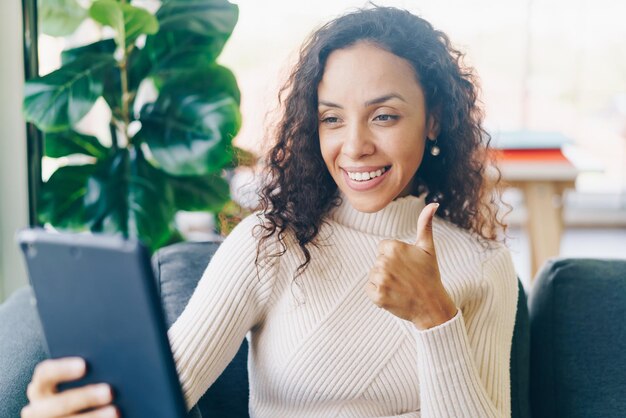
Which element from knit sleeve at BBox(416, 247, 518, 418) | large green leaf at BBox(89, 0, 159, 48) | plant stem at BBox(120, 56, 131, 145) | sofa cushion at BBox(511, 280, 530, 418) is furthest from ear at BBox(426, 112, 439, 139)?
plant stem at BBox(120, 56, 131, 145)

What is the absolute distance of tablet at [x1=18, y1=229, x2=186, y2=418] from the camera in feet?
2.17

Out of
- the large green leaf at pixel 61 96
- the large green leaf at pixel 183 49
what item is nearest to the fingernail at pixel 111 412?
the large green leaf at pixel 61 96

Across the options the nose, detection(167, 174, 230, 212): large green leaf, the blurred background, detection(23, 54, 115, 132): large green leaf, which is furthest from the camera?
the blurred background

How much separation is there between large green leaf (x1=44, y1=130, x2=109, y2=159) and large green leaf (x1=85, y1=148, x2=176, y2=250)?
0.08m

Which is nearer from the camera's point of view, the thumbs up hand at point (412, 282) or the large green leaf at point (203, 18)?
the thumbs up hand at point (412, 282)

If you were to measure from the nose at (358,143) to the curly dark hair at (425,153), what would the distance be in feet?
0.33

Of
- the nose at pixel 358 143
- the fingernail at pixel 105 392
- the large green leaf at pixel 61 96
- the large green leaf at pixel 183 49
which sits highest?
the large green leaf at pixel 183 49

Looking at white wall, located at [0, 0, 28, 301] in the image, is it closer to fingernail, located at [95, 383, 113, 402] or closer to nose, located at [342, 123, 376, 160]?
nose, located at [342, 123, 376, 160]

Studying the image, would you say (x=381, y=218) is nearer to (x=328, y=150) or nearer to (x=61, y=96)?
(x=328, y=150)

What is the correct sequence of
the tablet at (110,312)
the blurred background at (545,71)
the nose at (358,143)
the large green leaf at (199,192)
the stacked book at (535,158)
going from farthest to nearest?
1. the blurred background at (545,71)
2. the stacked book at (535,158)
3. the large green leaf at (199,192)
4. the nose at (358,143)
5. the tablet at (110,312)

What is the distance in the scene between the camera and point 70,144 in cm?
188

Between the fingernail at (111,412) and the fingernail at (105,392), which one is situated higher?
the fingernail at (105,392)

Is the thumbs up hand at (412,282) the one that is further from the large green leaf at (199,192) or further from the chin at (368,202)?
the large green leaf at (199,192)

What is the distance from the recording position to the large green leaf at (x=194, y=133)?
177cm
